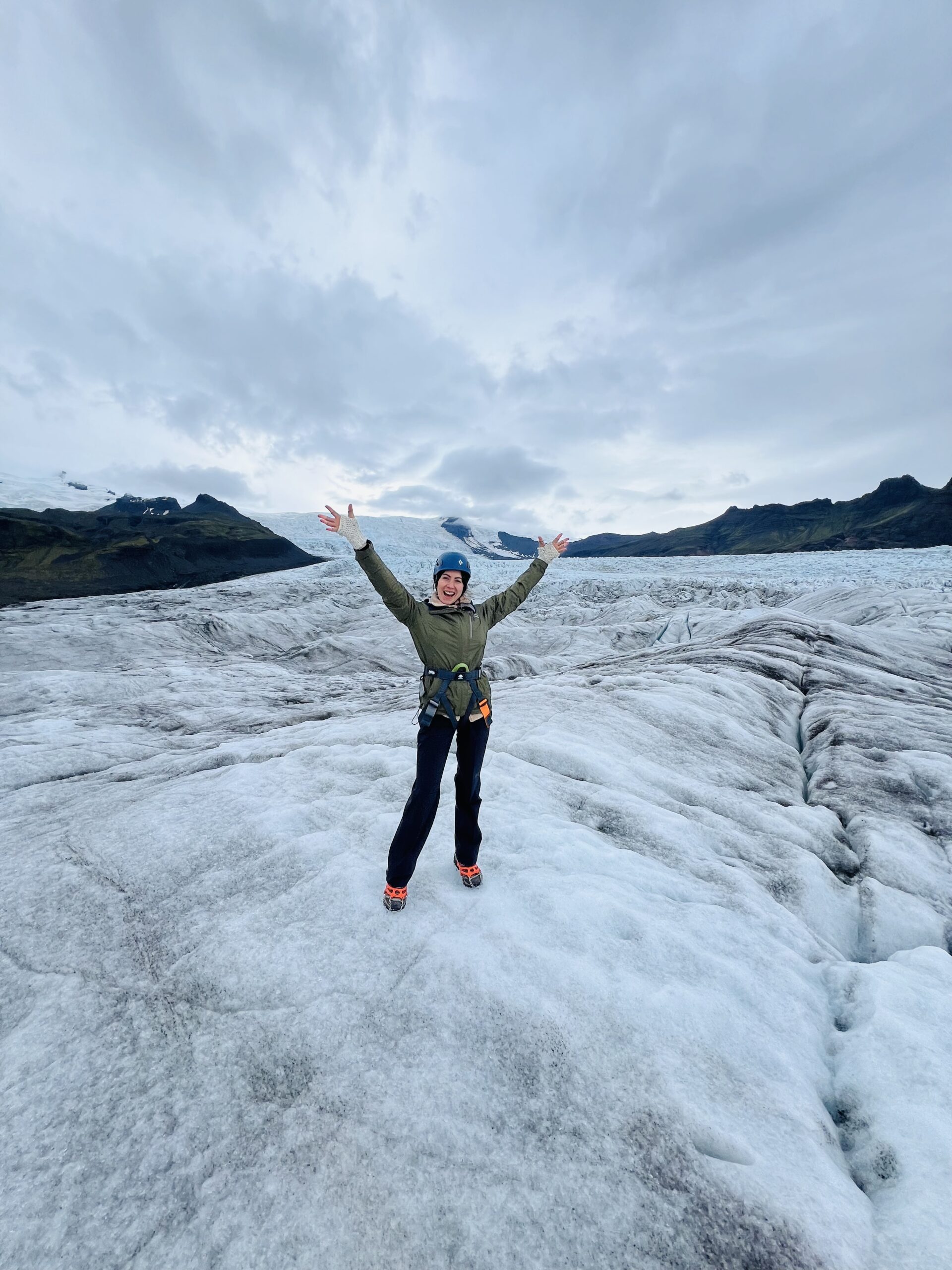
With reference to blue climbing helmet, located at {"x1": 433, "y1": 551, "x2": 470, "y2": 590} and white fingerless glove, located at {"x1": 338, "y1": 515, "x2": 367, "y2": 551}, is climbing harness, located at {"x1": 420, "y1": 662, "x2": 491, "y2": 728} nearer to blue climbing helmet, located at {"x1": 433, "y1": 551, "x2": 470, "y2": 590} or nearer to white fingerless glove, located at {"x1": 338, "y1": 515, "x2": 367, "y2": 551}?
blue climbing helmet, located at {"x1": 433, "y1": 551, "x2": 470, "y2": 590}

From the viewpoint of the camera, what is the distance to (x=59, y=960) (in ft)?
13.0

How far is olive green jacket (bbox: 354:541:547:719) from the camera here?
4270mm

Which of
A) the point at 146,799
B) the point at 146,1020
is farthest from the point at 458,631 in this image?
the point at 146,799

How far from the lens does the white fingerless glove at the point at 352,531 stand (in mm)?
4305

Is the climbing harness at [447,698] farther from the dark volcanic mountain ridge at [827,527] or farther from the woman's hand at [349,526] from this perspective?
the dark volcanic mountain ridge at [827,527]

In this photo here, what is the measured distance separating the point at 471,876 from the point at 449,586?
272 centimetres

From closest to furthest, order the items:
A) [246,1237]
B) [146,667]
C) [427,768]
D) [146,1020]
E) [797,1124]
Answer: [246,1237] < [797,1124] < [146,1020] < [427,768] < [146,667]

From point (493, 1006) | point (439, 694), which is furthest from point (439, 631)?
point (493, 1006)

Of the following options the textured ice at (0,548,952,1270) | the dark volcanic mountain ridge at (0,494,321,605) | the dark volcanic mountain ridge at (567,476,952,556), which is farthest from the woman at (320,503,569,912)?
the dark volcanic mountain ridge at (567,476,952,556)

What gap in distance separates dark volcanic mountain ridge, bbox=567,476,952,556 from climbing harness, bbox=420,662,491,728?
96.0 metres

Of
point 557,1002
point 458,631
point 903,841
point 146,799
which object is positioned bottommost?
point 903,841

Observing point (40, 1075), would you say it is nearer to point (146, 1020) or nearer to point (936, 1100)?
point (146, 1020)

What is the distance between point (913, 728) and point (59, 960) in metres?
12.4

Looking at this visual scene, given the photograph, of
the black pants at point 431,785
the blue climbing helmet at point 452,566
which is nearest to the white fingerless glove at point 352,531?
the blue climbing helmet at point 452,566
